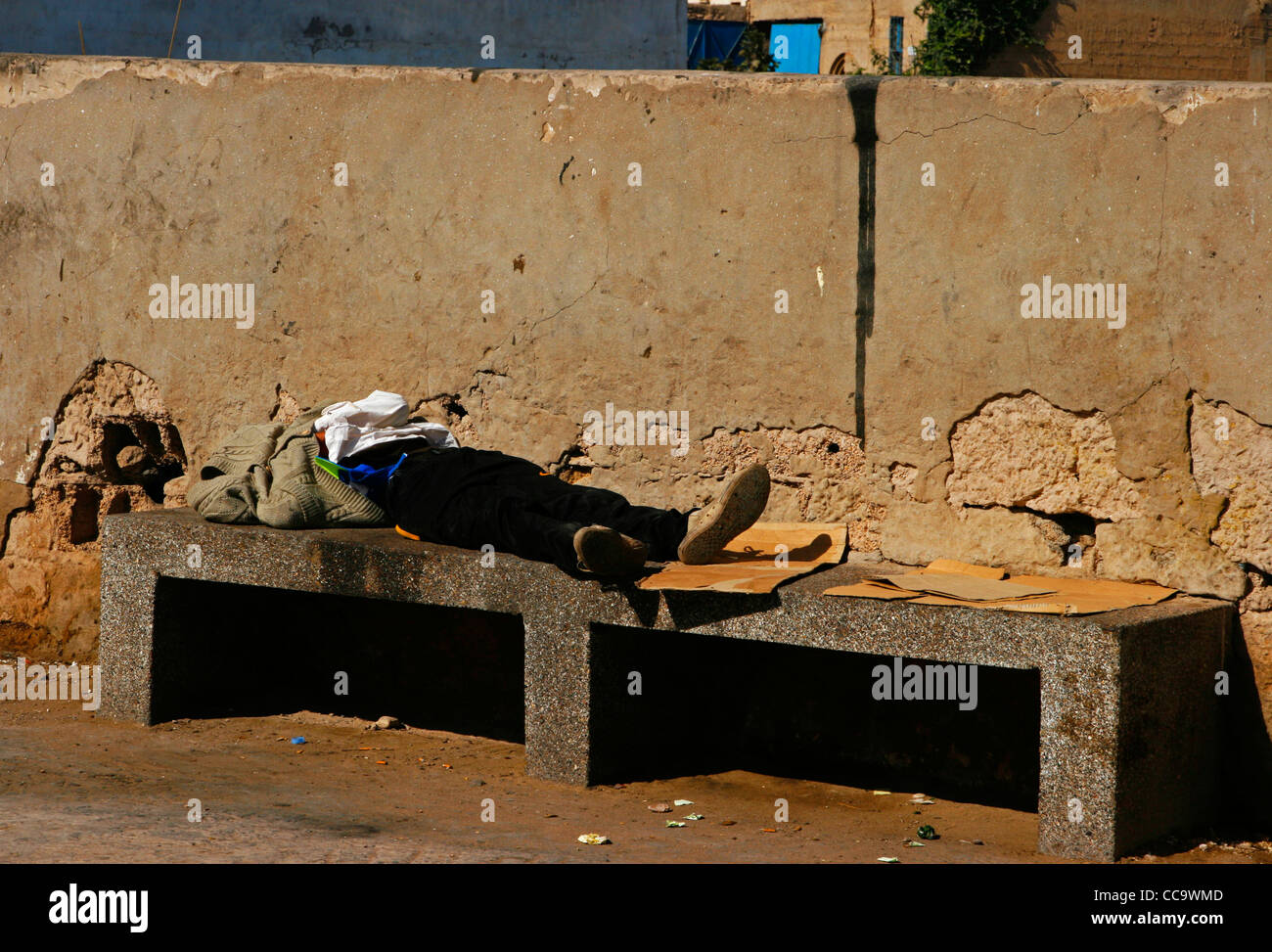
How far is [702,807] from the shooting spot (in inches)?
177

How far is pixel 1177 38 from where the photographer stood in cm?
1614

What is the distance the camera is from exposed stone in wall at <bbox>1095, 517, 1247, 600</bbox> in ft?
14.3

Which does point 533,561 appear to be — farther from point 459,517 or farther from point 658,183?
point 658,183

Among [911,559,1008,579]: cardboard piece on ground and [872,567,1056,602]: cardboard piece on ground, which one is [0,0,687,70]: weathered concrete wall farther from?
[872,567,1056,602]: cardboard piece on ground

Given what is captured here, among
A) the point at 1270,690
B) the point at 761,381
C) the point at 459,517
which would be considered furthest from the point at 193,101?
the point at 1270,690

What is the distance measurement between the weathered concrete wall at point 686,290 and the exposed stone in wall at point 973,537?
0.01 m

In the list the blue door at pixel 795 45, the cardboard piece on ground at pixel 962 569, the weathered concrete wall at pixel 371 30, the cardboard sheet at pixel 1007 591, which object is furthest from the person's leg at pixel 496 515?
the blue door at pixel 795 45

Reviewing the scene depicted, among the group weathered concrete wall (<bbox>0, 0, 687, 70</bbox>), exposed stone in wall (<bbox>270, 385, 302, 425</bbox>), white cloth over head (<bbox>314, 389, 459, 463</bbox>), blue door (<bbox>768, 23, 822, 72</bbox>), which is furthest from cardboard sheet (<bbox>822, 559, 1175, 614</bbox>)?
blue door (<bbox>768, 23, 822, 72</bbox>)

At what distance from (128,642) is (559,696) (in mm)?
1860

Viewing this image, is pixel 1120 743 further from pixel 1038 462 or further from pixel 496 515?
pixel 496 515

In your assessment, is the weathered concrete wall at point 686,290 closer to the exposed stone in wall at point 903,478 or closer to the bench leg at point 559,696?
the exposed stone in wall at point 903,478

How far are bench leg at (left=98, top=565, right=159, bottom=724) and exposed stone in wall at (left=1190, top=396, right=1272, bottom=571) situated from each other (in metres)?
3.68

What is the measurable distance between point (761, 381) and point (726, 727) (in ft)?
4.13

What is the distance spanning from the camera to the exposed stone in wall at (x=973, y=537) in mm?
4641
